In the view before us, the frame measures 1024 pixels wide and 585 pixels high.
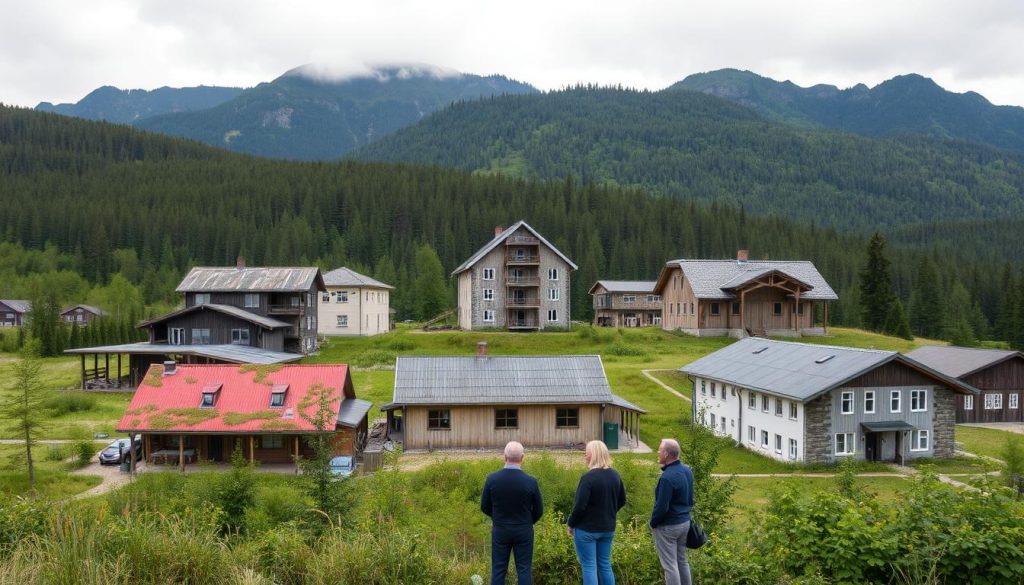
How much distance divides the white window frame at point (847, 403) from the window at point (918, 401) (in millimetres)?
3416

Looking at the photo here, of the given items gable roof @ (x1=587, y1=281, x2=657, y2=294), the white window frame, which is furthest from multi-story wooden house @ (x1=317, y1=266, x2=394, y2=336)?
the white window frame

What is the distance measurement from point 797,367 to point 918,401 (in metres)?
5.79

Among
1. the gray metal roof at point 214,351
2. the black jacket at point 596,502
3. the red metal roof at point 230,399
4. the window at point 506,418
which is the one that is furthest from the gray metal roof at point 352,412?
the black jacket at point 596,502

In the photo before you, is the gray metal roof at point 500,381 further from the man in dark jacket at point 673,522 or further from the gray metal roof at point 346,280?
the gray metal roof at point 346,280

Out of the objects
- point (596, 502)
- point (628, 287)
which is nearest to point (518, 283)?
point (628, 287)

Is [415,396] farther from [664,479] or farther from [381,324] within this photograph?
[381,324]

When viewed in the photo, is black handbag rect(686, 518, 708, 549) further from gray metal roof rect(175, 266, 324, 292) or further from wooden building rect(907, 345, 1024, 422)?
gray metal roof rect(175, 266, 324, 292)

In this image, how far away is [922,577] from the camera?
9281 mm

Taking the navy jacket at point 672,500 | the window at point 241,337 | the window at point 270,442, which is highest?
the navy jacket at point 672,500

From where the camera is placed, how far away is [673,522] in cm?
981

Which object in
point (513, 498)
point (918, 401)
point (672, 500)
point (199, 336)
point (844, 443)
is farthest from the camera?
point (199, 336)

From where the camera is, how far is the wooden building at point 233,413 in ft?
103

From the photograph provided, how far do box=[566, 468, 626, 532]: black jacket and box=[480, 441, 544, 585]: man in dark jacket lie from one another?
21.5 inches

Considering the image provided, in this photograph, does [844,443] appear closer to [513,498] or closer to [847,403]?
[847,403]
